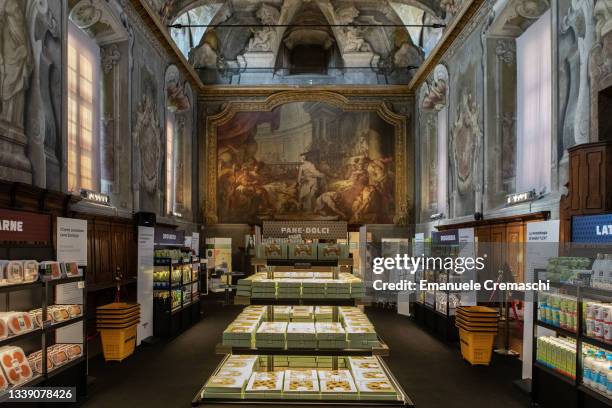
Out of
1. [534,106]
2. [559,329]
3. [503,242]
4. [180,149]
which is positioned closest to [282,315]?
[559,329]

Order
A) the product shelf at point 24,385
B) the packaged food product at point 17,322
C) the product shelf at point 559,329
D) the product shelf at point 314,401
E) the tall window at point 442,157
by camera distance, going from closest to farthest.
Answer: the product shelf at point 314,401 < the product shelf at point 24,385 < the packaged food product at point 17,322 < the product shelf at point 559,329 < the tall window at point 442,157

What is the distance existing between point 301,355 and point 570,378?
285cm

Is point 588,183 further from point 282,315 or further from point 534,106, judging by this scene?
point 534,106

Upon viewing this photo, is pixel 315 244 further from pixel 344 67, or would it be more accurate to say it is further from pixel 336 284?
pixel 344 67

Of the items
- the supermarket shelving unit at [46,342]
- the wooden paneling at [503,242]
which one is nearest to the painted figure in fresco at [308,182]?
the wooden paneling at [503,242]

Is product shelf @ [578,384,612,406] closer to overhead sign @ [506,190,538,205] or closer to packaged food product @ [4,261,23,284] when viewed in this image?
overhead sign @ [506,190,538,205]

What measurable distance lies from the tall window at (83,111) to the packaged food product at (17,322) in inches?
176

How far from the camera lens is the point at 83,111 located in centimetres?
973

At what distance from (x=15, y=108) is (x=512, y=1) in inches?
342

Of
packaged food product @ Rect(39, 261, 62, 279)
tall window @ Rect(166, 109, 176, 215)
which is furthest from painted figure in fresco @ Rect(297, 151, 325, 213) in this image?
packaged food product @ Rect(39, 261, 62, 279)

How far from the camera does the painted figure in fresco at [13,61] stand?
6.16 metres

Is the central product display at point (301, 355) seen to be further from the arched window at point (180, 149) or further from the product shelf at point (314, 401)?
the arched window at point (180, 149)

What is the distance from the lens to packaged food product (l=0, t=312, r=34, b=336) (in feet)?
14.9

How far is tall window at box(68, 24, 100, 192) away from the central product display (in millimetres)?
5772
